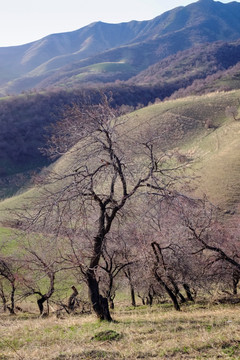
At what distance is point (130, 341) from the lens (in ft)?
22.2

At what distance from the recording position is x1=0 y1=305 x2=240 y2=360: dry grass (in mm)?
5895

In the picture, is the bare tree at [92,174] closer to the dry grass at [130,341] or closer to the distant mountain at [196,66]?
the dry grass at [130,341]

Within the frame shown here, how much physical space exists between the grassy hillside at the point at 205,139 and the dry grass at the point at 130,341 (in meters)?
17.6

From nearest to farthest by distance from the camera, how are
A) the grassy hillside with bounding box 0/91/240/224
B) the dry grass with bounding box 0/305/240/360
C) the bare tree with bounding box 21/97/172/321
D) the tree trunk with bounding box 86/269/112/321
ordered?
the dry grass with bounding box 0/305/240/360
the bare tree with bounding box 21/97/172/321
the tree trunk with bounding box 86/269/112/321
the grassy hillside with bounding box 0/91/240/224

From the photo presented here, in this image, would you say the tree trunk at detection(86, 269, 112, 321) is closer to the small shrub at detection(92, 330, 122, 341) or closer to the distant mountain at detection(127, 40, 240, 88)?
the small shrub at detection(92, 330, 122, 341)

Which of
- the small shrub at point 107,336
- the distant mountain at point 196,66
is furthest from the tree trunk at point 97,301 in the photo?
the distant mountain at point 196,66

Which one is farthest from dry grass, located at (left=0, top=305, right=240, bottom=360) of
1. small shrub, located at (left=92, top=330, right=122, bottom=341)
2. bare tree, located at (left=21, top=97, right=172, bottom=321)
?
bare tree, located at (left=21, top=97, right=172, bottom=321)

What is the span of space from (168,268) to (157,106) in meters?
68.9

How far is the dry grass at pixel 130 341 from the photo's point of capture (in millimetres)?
5895

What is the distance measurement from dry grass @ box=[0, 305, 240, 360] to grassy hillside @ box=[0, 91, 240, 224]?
692 inches

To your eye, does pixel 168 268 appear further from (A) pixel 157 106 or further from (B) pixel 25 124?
(B) pixel 25 124

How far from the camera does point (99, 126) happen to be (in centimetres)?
930

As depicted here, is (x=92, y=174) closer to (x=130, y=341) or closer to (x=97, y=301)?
(x=97, y=301)

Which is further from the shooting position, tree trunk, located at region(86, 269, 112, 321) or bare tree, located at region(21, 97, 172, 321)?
tree trunk, located at region(86, 269, 112, 321)
